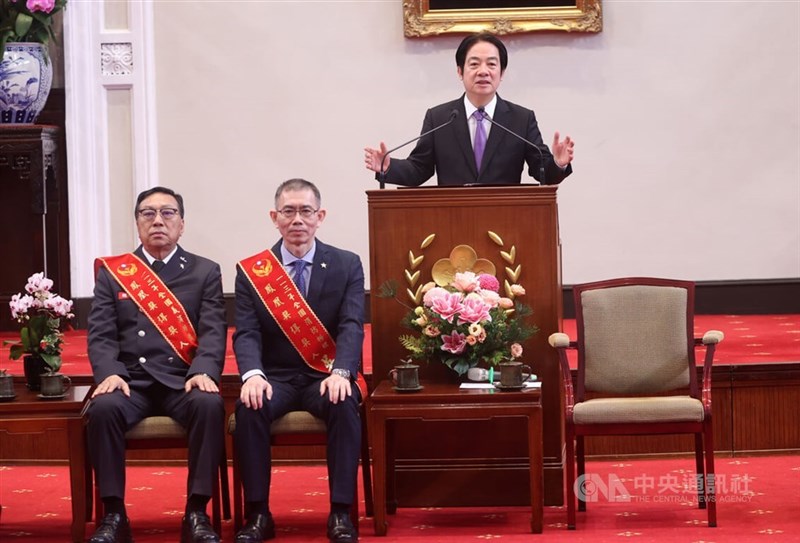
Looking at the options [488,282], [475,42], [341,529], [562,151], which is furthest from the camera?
[475,42]

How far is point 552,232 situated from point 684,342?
1.84 feet

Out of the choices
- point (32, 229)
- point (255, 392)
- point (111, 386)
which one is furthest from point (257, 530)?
point (32, 229)

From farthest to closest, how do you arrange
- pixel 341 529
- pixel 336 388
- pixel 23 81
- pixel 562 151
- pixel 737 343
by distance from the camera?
pixel 23 81 → pixel 737 343 → pixel 562 151 → pixel 336 388 → pixel 341 529

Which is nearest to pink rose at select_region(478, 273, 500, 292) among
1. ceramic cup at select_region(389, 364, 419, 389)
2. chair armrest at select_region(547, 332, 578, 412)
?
chair armrest at select_region(547, 332, 578, 412)

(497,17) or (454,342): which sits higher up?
(497,17)

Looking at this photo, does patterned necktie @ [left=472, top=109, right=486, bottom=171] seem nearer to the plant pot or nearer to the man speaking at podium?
the man speaking at podium

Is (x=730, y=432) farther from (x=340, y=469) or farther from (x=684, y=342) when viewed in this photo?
(x=340, y=469)

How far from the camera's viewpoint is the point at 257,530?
3.75 metres

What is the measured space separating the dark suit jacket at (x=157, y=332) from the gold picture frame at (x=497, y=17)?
2937 mm

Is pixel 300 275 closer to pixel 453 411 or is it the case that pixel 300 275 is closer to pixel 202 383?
pixel 202 383

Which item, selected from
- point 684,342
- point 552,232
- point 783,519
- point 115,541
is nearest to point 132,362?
point 115,541

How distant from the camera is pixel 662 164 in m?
6.83

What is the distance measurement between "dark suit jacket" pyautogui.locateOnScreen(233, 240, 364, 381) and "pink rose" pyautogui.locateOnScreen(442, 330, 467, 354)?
261mm

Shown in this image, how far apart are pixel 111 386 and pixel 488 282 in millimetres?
1185
